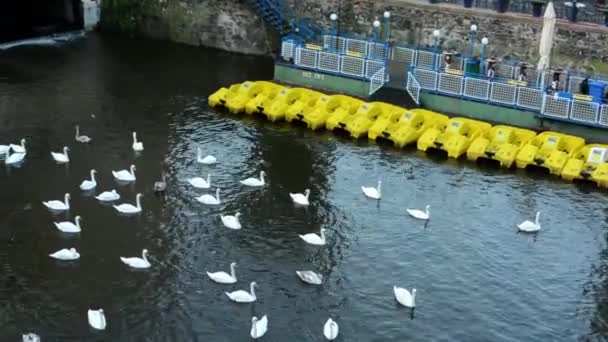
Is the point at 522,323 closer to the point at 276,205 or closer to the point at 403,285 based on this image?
the point at 403,285

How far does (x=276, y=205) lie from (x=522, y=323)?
37.5ft

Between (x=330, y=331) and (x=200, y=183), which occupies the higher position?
(x=200, y=183)

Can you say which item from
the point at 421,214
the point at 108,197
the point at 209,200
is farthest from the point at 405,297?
the point at 108,197

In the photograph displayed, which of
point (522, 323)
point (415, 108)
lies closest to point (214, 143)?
point (415, 108)

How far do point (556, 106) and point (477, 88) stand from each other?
13.1ft

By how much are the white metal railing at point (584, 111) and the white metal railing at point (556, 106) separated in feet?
0.91

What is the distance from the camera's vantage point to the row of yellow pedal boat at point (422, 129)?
41.3 m

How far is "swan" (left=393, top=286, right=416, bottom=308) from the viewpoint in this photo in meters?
30.2

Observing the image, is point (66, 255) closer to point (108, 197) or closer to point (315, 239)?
point (108, 197)

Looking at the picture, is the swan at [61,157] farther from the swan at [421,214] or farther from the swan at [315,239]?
the swan at [421,214]

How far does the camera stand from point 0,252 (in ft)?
108

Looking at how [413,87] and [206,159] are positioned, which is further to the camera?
[413,87]

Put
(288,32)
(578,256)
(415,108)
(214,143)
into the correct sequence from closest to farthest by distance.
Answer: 1. (578,256)
2. (214,143)
3. (415,108)
4. (288,32)

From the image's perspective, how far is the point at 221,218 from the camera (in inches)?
1407
